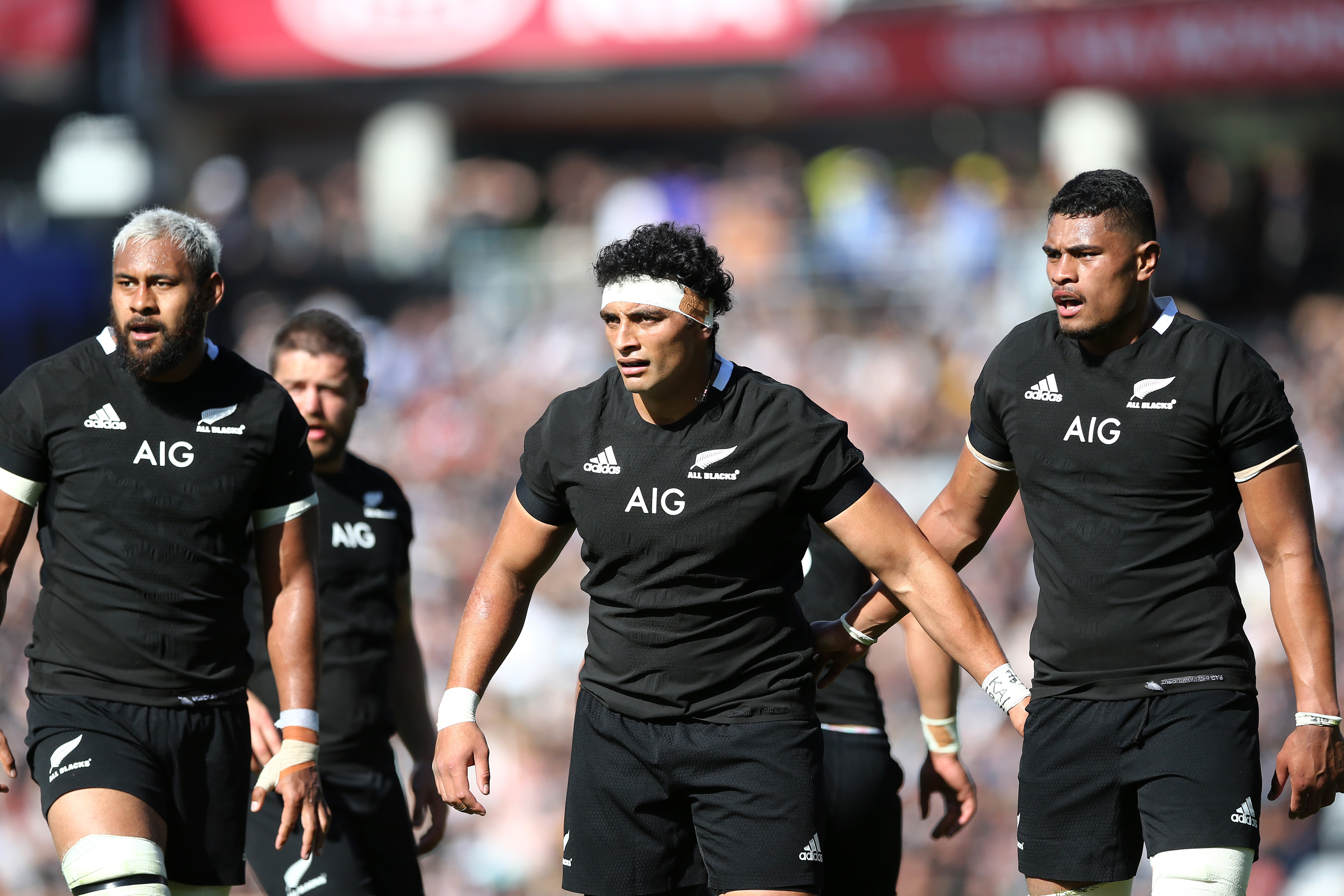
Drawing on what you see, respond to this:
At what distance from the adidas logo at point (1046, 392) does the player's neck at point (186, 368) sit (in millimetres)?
2556

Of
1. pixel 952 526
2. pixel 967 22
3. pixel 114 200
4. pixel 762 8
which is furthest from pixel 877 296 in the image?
pixel 952 526

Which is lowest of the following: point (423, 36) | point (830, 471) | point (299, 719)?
point (299, 719)

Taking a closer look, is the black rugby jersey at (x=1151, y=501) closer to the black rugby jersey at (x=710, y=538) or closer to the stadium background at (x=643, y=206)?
the black rugby jersey at (x=710, y=538)

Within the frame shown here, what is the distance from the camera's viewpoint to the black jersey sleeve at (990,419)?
17.0ft

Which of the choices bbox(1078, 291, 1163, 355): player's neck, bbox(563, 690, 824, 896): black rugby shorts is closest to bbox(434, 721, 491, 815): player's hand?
bbox(563, 690, 824, 896): black rugby shorts

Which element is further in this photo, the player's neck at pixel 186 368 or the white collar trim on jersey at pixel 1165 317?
the player's neck at pixel 186 368

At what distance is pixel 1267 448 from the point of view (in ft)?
15.7

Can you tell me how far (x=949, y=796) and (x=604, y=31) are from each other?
662 inches

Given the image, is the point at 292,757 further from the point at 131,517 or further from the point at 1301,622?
the point at 1301,622

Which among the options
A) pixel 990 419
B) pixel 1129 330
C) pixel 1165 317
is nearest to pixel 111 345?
pixel 990 419

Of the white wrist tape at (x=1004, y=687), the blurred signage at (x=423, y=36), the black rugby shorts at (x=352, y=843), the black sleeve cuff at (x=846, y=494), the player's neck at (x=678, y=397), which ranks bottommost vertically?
the black rugby shorts at (x=352, y=843)

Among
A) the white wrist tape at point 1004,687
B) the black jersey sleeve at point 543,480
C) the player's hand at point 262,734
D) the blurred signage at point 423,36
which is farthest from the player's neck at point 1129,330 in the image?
the blurred signage at point 423,36

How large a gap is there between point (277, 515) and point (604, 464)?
1.21 m

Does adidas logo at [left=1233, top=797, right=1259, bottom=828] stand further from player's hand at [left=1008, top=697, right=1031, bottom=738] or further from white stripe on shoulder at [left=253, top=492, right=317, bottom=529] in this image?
white stripe on shoulder at [left=253, top=492, right=317, bottom=529]
